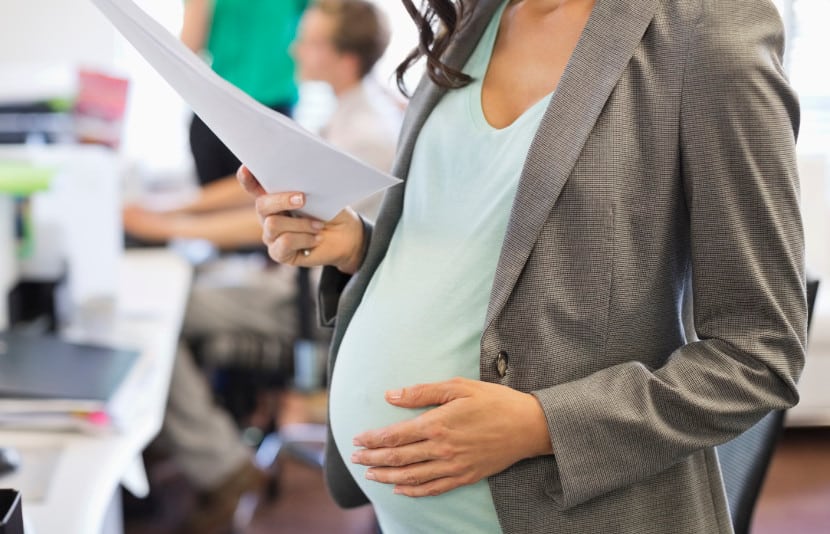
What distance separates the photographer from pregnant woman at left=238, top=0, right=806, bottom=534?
805 mm

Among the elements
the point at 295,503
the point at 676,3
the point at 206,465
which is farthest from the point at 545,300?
the point at 295,503

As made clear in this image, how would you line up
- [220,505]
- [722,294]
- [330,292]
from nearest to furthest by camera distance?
[722,294] → [330,292] → [220,505]

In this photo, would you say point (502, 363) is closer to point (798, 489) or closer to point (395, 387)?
point (395, 387)

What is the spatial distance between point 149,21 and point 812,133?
4.00 m

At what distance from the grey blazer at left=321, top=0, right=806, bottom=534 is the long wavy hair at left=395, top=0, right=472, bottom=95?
0.21 m

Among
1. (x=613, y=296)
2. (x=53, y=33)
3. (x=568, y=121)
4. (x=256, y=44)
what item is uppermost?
(x=568, y=121)

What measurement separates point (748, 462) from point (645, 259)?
0.69 meters

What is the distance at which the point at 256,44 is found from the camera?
3451 millimetres

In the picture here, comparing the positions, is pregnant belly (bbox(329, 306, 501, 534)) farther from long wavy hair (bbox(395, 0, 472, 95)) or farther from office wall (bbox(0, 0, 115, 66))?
office wall (bbox(0, 0, 115, 66))

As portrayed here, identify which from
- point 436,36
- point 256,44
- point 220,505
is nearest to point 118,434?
point 436,36

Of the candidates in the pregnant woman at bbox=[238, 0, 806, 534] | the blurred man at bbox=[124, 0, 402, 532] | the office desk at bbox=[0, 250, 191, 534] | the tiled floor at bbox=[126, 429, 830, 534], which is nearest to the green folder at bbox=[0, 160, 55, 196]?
the office desk at bbox=[0, 250, 191, 534]

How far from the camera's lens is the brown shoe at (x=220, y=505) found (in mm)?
2652

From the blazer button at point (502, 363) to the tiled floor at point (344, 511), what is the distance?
6.81 feet

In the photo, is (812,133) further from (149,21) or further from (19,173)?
(149,21)
